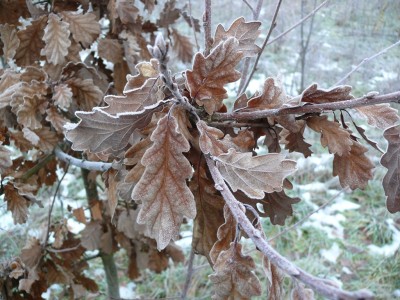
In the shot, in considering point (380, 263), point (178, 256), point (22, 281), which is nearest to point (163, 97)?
point (22, 281)

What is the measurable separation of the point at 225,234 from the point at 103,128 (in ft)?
0.77

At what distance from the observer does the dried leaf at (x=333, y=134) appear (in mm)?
743

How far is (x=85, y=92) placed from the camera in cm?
112

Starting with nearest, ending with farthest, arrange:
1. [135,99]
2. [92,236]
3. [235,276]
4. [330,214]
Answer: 1. [235,276]
2. [135,99]
3. [92,236]
4. [330,214]

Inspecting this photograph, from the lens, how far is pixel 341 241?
2979mm

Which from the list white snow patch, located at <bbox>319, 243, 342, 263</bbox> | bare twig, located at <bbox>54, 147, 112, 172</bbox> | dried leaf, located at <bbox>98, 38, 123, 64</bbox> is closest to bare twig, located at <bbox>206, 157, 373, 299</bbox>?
bare twig, located at <bbox>54, 147, 112, 172</bbox>

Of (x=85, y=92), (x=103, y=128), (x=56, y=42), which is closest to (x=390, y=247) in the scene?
(x=85, y=92)

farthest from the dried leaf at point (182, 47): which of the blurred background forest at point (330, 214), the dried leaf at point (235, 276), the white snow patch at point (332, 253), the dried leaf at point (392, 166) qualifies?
the white snow patch at point (332, 253)

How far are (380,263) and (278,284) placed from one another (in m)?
2.41

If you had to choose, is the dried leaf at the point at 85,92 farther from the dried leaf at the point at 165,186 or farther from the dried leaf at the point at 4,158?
the dried leaf at the point at 165,186

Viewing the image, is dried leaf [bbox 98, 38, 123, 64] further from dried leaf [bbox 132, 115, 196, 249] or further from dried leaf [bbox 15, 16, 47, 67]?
dried leaf [bbox 132, 115, 196, 249]

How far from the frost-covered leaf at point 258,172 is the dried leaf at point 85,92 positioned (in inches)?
24.1

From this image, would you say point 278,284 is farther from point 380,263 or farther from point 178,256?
point 380,263

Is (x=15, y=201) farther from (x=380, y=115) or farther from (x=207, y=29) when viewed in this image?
(x=380, y=115)
